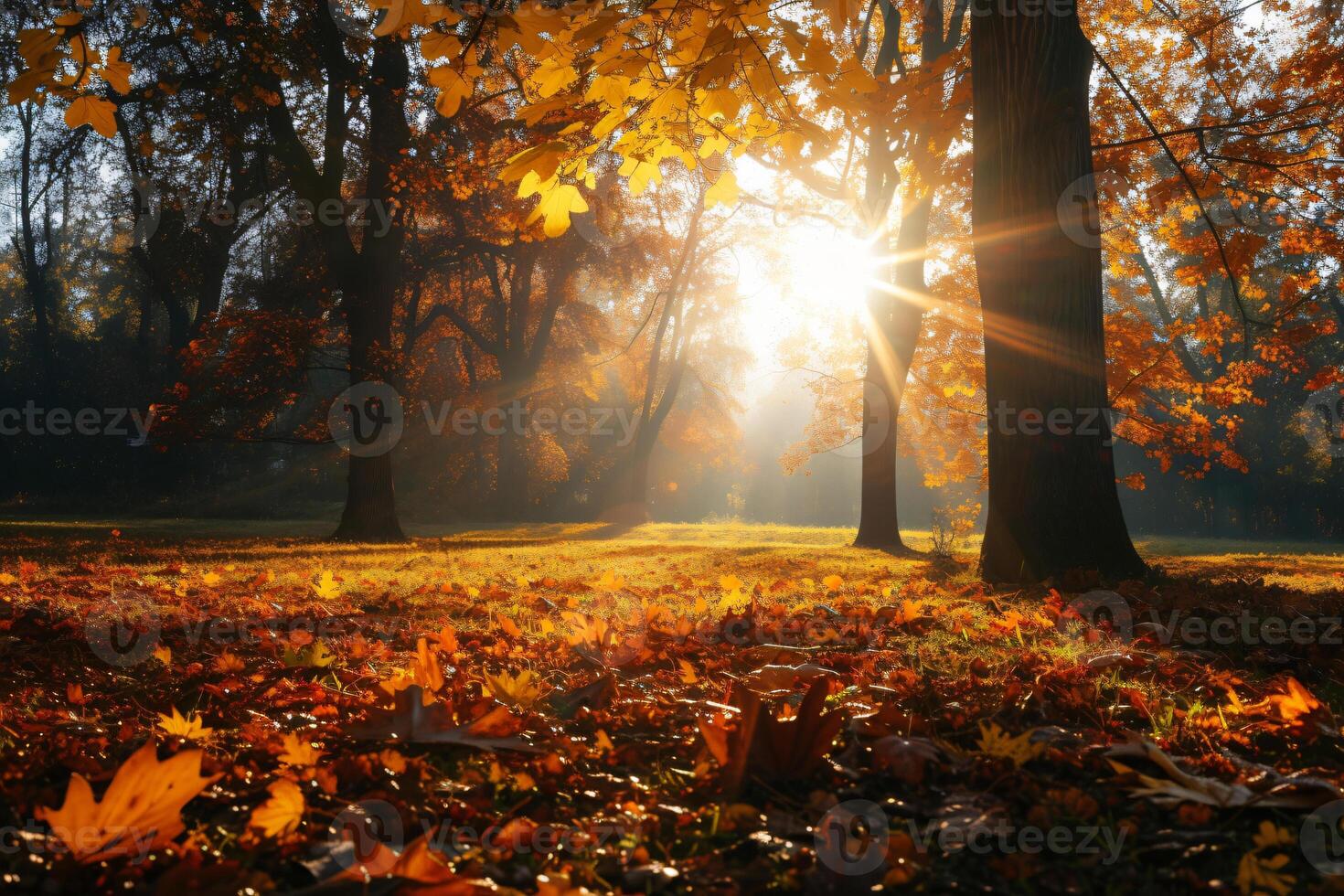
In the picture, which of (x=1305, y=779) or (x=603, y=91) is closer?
(x=1305, y=779)

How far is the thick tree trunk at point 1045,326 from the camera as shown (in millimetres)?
4602

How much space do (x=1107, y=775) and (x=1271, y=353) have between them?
1127 cm

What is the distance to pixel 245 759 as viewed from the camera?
5.07 ft

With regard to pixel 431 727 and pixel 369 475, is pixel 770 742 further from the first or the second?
pixel 369 475

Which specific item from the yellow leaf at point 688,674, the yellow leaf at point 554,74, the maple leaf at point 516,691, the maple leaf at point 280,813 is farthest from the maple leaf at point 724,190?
the maple leaf at point 280,813

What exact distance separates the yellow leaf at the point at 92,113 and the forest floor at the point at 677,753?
5.78 feet

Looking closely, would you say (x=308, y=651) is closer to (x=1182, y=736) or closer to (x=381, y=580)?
(x=1182, y=736)

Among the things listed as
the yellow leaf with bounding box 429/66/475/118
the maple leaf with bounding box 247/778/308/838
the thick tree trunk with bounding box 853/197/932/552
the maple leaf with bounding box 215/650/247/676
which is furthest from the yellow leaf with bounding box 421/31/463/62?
the thick tree trunk with bounding box 853/197/932/552

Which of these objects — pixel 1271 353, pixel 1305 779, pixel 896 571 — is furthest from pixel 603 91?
pixel 1271 353

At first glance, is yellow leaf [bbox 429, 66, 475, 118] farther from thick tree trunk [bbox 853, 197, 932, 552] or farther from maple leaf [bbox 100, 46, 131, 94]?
thick tree trunk [bbox 853, 197, 932, 552]

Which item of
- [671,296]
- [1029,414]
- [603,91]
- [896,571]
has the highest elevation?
[671,296]

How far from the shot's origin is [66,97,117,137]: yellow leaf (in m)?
2.68

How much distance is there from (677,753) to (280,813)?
2.55ft

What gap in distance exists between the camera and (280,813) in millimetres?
1223
